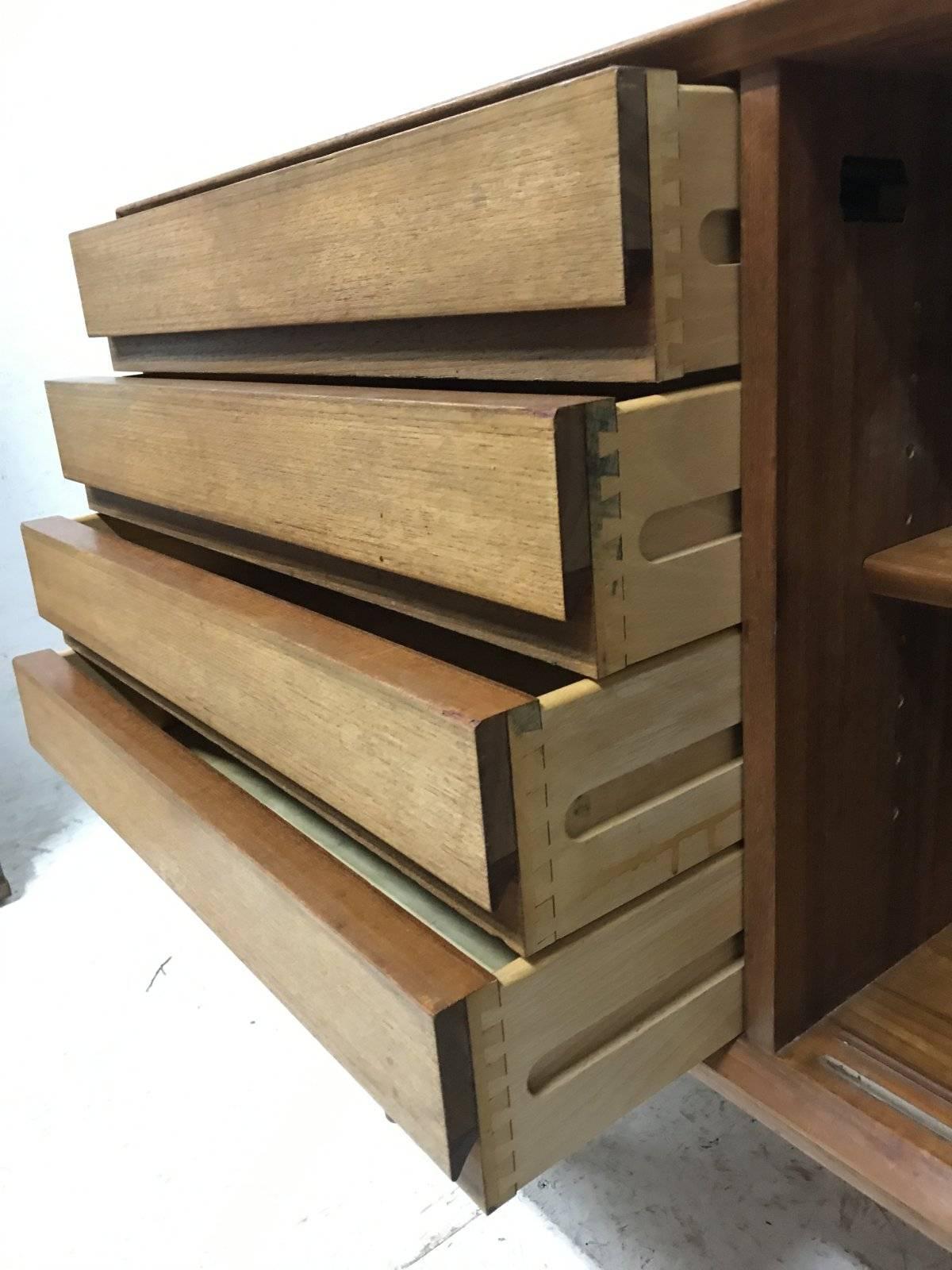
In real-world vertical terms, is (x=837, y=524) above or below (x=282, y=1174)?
above

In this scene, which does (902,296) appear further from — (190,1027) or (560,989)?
(190,1027)

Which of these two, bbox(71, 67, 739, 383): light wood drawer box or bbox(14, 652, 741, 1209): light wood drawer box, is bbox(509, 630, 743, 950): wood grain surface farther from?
bbox(71, 67, 739, 383): light wood drawer box

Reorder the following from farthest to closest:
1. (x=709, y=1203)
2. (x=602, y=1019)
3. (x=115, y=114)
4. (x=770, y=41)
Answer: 1. (x=115, y=114)
2. (x=709, y=1203)
3. (x=602, y=1019)
4. (x=770, y=41)

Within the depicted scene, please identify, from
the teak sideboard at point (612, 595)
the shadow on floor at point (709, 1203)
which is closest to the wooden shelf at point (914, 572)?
the teak sideboard at point (612, 595)

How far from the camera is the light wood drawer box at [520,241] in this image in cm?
42

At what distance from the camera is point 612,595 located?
458 mm

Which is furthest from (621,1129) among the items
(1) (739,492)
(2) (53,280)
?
(2) (53,280)

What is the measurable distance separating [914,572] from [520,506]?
218mm

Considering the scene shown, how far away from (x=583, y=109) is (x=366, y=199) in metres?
0.16

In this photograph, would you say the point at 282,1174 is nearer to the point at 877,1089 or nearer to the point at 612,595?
the point at 877,1089

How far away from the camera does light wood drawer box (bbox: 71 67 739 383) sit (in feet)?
1.37

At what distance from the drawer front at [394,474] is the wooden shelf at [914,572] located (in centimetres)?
19

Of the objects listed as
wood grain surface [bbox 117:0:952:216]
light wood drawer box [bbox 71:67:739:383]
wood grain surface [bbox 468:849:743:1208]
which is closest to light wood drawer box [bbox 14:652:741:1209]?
wood grain surface [bbox 468:849:743:1208]

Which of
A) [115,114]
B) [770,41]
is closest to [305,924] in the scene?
[770,41]
